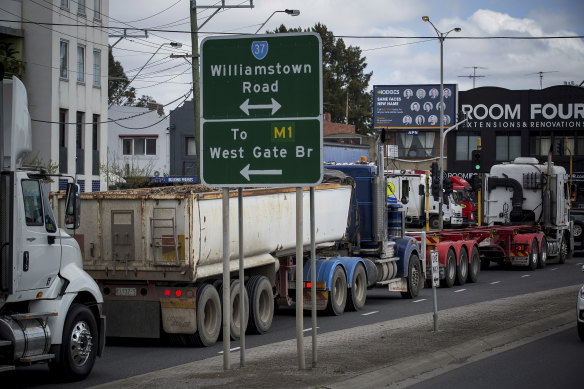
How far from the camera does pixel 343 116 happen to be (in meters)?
101

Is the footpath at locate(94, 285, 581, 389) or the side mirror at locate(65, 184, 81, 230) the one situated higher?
the side mirror at locate(65, 184, 81, 230)

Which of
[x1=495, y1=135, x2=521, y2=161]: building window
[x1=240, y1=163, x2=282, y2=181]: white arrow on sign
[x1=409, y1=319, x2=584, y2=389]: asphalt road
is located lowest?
[x1=409, y1=319, x2=584, y2=389]: asphalt road

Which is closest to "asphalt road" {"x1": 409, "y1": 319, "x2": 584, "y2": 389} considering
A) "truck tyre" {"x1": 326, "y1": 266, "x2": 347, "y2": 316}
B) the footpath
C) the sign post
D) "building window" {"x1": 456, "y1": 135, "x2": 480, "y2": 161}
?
the footpath

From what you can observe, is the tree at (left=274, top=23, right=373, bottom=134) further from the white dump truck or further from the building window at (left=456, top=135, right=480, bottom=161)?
the white dump truck

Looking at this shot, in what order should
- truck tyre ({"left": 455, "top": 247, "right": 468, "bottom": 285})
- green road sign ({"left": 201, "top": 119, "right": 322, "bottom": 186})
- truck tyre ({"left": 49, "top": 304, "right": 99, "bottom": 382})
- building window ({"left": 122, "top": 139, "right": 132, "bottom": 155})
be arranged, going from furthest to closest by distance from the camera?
1. building window ({"left": 122, "top": 139, "right": 132, "bottom": 155})
2. truck tyre ({"left": 455, "top": 247, "right": 468, "bottom": 285})
3. truck tyre ({"left": 49, "top": 304, "right": 99, "bottom": 382})
4. green road sign ({"left": 201, "top": 119, "right": 322, "bottom": 186})

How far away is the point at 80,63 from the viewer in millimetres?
44438

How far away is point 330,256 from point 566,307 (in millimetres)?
5385

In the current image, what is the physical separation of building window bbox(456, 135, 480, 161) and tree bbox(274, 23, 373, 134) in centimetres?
2147

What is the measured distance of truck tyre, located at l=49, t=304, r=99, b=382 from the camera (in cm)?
1164

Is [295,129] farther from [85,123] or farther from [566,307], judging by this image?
[85,123]

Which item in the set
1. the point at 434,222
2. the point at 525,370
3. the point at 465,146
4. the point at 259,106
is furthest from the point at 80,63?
the point at 465,146

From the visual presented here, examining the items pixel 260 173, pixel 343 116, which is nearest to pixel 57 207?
pixel 260 173

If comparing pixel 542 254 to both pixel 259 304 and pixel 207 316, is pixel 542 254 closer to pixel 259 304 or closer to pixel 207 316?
pixel 259 304

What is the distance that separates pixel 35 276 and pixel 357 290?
36.1ft
